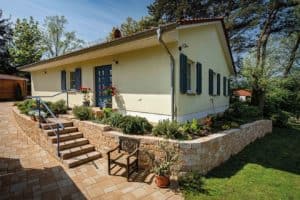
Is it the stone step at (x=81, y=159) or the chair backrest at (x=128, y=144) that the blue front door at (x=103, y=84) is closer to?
the stone step at (x=81, y=159)

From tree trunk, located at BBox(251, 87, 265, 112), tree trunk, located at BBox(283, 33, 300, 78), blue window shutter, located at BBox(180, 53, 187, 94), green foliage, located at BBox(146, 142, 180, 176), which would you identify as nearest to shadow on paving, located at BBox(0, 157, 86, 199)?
green foliage, located at BBox(146, 142, 180, 176)

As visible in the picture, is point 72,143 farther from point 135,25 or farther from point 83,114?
point 135,25

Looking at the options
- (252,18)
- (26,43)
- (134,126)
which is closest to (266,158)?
(134,126)

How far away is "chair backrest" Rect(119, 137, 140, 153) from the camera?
200 inches

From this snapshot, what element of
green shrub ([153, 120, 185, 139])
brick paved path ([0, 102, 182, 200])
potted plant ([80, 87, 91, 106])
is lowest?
brick paved path ([0, 102, 182, 200])

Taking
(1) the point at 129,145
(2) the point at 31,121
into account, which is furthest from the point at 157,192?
(2) the point at 31,121

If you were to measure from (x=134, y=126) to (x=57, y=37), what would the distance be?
30.7 metres

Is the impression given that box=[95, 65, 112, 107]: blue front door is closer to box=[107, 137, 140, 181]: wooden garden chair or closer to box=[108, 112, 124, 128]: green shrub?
box=[108, 112, 124, 128]: green shrub

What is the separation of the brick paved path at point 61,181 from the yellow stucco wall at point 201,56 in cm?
272

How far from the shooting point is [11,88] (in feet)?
65.7

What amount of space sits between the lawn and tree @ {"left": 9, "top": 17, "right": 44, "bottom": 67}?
90.3ft

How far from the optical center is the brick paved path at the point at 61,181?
3.78 metres

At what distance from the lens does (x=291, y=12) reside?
13570mm

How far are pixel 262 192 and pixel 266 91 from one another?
1056cm
